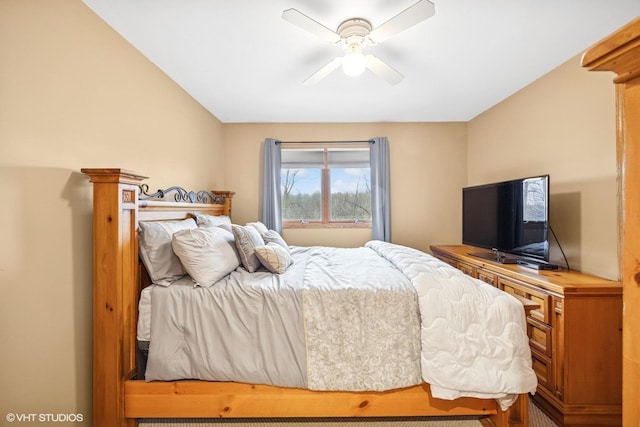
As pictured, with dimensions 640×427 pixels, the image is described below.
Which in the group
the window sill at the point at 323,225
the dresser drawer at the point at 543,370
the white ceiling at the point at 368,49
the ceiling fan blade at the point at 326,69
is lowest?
the dresser drawer at the point at 543,370

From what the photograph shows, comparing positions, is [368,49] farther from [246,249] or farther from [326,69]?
[246,249]

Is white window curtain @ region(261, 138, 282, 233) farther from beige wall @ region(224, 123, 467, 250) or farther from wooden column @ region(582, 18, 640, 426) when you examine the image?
wooden column @ region(582, 18, 640, 426)

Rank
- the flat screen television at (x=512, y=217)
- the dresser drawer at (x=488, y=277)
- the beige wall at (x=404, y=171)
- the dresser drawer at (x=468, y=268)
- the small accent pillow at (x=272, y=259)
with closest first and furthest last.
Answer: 1. the small accent pillow at (x=272, y=259)
2. the flat screen television at (x=512, y=217)
3. the dresser drawer at (x=488, y=277)
4. the dresser drawer at (x=468, y=268)
5. the beige wall at (x=404, y=171)

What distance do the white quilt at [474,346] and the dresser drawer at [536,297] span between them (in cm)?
55

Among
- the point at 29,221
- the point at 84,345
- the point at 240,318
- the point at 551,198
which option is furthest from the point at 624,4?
the point at 84,345

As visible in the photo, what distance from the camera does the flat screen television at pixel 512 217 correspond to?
2367mm

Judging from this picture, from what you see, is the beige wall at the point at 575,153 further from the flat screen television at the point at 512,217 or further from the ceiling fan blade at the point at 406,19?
the ceiling fan blade at the point at 406,19

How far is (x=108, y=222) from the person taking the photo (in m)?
1.55

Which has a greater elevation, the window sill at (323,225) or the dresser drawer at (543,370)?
the window sill at (323,225)

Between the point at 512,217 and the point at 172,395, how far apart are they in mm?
2991

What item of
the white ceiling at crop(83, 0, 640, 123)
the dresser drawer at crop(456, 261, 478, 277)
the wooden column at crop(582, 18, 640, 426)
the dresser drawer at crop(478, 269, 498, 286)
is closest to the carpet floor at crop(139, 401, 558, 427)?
the dresser drawer at crop(478, 269, 498, 286)

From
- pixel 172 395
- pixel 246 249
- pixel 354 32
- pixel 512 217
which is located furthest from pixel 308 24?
pixel 512 217

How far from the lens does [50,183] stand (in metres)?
1.48

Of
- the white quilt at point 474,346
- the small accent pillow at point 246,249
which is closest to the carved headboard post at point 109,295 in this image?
the small accent pillow at point 246,249
